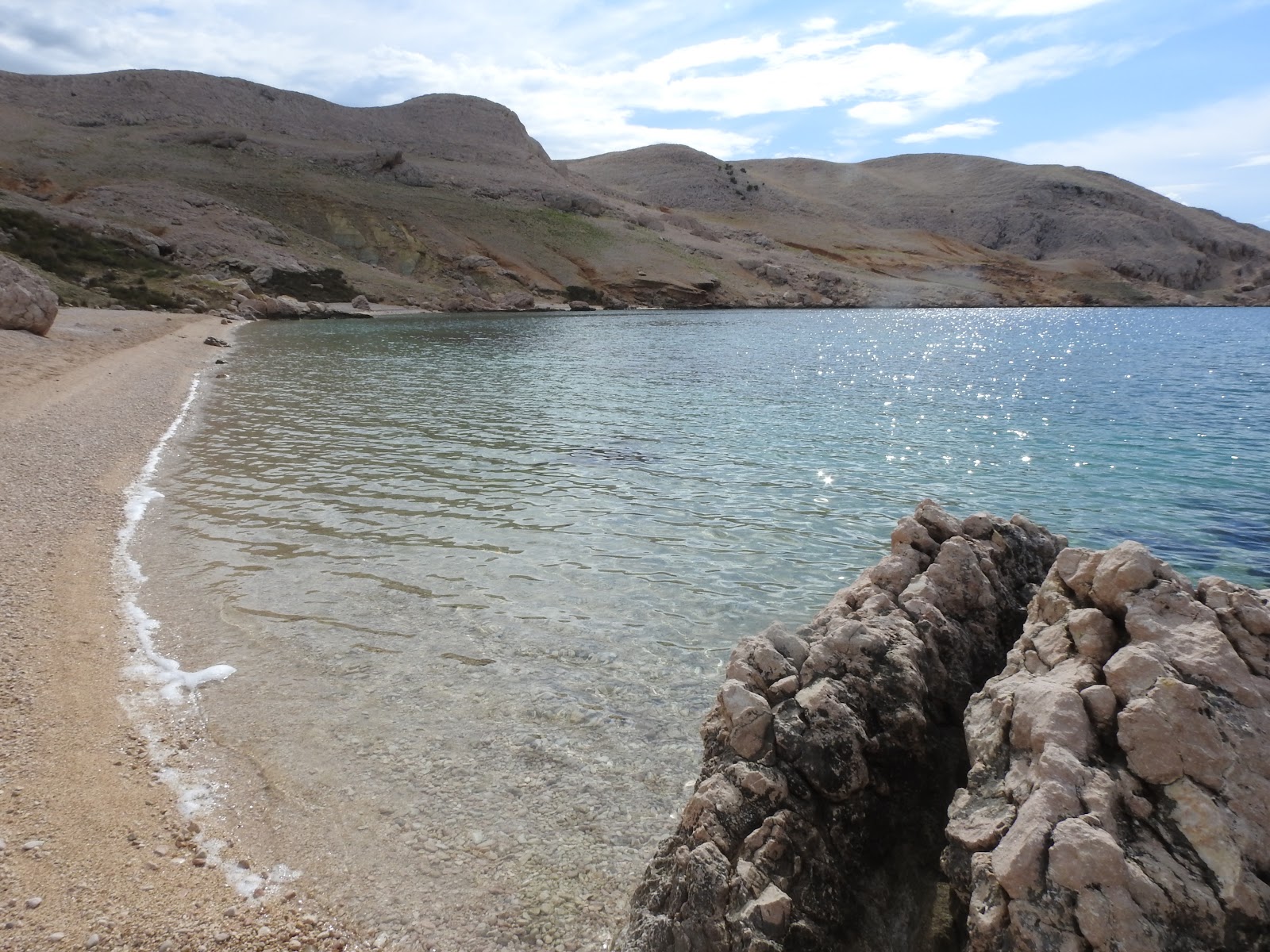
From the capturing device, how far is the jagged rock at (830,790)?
3639mm

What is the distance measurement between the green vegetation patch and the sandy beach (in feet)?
138

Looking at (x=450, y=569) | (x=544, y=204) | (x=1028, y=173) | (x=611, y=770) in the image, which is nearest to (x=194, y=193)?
(x=544, y=204)

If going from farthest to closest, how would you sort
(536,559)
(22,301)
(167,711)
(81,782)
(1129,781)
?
(22,301) < (536,559) < (167,711) < (81,782) < (1129,781)

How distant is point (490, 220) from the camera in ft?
277

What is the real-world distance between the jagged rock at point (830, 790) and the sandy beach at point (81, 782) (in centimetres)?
186

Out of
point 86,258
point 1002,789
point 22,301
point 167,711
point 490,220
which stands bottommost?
point 167,711

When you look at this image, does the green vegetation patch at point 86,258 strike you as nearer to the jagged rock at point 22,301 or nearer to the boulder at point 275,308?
the boulder at point 275,308

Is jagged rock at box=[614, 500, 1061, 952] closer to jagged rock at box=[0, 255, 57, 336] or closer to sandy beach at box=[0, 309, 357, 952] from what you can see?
sandy beach at box=[0, 309, 357, 952]

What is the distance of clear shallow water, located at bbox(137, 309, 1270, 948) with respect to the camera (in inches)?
188

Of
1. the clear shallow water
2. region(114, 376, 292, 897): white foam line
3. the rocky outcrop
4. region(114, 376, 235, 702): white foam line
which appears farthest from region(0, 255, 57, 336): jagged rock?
the rocky outcrop

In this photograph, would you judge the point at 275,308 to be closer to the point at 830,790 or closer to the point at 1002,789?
the point at 830,790

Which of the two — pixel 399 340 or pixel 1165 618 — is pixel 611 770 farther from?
pixel 399 340

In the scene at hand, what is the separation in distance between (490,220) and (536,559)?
81.1m

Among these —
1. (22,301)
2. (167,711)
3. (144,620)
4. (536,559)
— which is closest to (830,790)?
(167,711)
